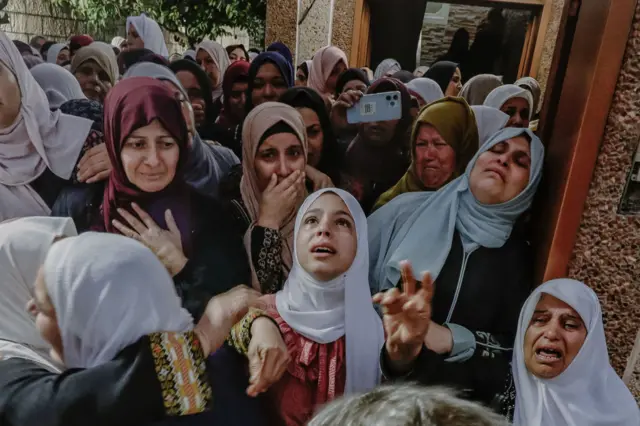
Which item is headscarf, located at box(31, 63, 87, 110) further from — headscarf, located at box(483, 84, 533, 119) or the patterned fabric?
headscarf, located at box(483, 84, 533, 119)

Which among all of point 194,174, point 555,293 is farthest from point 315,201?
point 555,293

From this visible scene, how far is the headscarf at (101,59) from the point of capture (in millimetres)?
1214

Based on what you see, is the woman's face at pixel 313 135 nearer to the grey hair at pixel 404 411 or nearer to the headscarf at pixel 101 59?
the headscarf at pixel 101 59

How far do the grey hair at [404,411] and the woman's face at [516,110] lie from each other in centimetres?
86

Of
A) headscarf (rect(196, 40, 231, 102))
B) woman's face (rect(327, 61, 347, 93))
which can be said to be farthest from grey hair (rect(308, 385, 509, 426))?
headscarf (rect(196, 40, 231, 102))

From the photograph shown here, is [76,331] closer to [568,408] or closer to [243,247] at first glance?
[243,247]

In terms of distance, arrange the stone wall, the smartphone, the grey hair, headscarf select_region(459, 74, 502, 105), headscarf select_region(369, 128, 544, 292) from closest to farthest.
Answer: the grey hair < the stone wall < headscarf select_region(369, 128, 544, 292) < the smartphone < headscarf select_region(459, 74, 502, 105)

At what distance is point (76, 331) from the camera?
1.02 metres

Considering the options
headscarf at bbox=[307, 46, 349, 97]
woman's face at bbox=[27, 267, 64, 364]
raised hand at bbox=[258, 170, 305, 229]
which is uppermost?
headscarf at bbox=[307, 46, 349, 97]

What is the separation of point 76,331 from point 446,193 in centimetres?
95

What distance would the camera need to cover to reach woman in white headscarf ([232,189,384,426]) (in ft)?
3.52

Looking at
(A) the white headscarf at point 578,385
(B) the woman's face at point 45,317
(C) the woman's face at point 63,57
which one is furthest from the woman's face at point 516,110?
(C) the woman's face at point 63,57

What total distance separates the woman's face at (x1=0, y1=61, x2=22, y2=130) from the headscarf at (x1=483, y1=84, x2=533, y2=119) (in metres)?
1.18

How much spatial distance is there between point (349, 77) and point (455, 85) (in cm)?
39
